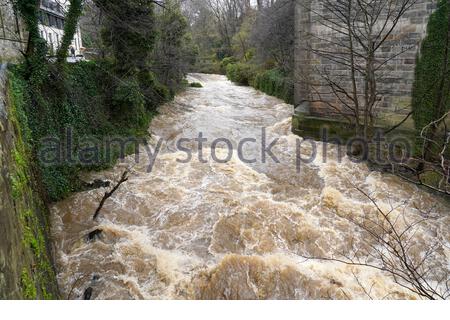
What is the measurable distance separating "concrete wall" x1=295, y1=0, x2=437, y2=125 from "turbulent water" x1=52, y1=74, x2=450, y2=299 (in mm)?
2000

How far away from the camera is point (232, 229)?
6820mm

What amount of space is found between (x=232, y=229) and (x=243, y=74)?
24.3m

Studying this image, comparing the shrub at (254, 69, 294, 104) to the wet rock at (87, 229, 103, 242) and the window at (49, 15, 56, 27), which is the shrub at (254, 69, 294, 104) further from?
the window at (49, 15, 56, 27)

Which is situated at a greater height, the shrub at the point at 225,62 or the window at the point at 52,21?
the window at the point at 52,21

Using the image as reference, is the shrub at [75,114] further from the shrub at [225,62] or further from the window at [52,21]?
the shrub at [225,62]

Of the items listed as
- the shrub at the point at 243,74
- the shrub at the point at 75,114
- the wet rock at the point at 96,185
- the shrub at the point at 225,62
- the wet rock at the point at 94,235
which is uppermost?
the shrub at the point at 225,62

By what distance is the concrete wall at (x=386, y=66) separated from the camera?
9234mm

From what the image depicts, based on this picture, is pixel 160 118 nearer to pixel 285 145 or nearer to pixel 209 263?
pixel 285 145

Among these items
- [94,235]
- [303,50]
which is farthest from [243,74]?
[94,235]

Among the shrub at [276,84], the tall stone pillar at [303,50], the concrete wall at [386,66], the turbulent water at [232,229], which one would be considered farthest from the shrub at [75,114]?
the shrub at [276,84]

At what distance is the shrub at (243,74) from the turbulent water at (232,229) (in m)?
18.0

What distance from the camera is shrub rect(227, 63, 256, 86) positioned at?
92.4 feet

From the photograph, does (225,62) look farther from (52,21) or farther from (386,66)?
(386,66)
